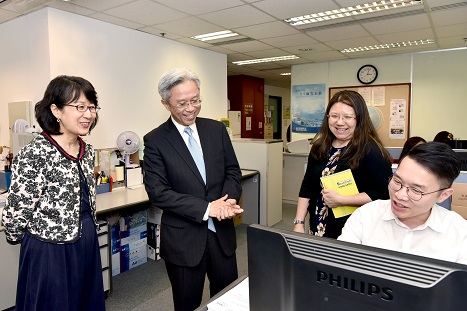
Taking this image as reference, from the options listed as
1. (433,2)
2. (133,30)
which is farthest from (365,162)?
(133,30)

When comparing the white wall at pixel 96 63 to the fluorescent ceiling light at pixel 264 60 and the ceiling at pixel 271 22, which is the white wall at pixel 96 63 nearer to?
the ceiling at pixel 271 22

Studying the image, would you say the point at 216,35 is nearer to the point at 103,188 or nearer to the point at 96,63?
the point at 96,63

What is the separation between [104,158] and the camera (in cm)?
351

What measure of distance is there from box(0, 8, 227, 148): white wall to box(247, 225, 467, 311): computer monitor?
10.9 feet

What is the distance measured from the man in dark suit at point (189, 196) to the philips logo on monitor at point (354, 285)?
0.90m

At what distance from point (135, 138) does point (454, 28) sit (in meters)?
4.19

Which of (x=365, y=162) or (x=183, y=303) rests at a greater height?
(x=365, y=162)

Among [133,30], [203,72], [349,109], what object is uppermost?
[133,30]

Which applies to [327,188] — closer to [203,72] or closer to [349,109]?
[349,109]

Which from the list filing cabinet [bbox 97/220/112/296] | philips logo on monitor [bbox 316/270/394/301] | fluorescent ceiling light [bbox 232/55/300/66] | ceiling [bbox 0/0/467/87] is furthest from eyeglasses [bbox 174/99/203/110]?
fluorescent ceiling light [bbox 232/55/300/66]

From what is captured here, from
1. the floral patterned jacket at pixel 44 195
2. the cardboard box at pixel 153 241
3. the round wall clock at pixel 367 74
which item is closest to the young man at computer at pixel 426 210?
the floral patterned jacket at pixel 44 195

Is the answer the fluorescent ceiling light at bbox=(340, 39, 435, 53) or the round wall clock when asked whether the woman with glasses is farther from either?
the round wall clock

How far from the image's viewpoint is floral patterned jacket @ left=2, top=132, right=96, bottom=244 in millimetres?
1552

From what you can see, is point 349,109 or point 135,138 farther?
point 135,138
